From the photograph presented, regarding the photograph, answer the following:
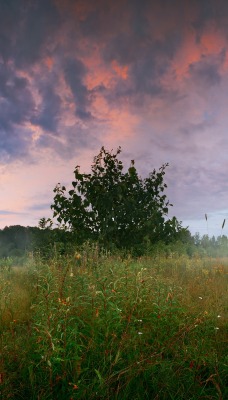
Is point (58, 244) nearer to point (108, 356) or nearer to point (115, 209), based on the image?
point (115, 209)

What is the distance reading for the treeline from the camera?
474 inches

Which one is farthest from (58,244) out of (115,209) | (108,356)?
(108,356)

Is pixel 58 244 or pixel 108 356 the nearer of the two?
pixel 108 356

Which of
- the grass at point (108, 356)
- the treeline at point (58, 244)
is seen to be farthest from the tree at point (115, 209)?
the grass at point (108, 356)

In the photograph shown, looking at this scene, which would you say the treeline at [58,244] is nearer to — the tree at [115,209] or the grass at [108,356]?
the tree at [115,209]

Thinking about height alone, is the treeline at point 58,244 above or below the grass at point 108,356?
above

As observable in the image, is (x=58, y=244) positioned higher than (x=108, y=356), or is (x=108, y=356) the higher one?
(x=58, y=244)

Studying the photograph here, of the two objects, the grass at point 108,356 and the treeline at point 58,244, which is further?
the treeline at point 58,244

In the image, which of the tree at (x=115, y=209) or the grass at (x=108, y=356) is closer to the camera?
the grass at (x=108, y=356)

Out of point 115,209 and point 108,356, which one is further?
point 115,209

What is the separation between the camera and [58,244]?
1201 centimetres

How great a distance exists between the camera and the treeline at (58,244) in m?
12.0

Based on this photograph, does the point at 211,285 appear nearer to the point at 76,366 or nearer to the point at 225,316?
the point at 225,316

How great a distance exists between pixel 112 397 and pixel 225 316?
3.27 m
